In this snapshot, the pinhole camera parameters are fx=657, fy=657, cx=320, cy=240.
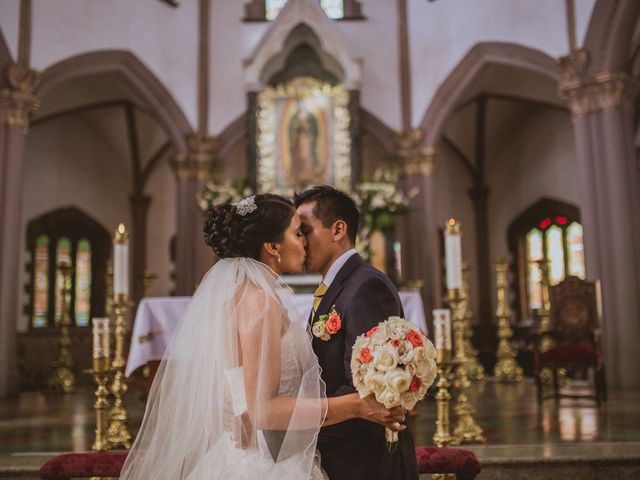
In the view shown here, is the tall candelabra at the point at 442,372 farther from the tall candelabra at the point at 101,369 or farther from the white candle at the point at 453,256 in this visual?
the tall candelabra at the point at 101,369

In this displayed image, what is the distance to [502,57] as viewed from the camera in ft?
35.2

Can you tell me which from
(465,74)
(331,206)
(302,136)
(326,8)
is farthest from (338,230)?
(326,8)

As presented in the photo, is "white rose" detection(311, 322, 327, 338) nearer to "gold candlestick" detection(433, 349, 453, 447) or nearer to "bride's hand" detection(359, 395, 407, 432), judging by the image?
"bride's hand" detection(359, 395, 407, 432)

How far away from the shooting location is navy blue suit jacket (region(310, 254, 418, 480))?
219 cm

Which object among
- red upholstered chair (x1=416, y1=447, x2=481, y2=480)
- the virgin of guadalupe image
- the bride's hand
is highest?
the virgin of guadalupe image

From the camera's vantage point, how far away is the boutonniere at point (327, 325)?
2238 mm

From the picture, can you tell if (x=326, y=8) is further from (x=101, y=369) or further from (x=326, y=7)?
(x=101, y=369)

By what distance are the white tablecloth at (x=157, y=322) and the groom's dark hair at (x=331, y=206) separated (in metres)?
2.95

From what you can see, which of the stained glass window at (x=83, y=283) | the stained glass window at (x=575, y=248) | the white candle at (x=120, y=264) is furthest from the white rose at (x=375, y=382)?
the stained glass window at (x=575, y=248)

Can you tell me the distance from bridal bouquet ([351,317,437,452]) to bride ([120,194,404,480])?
7 centimetres

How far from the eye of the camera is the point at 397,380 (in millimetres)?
1890

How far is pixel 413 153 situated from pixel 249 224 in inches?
373

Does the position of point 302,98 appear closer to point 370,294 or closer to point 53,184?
point 53,184

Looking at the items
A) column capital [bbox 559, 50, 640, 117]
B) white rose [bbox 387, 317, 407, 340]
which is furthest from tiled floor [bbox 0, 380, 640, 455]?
column capital [bbox 559, 50, 640, 117]
